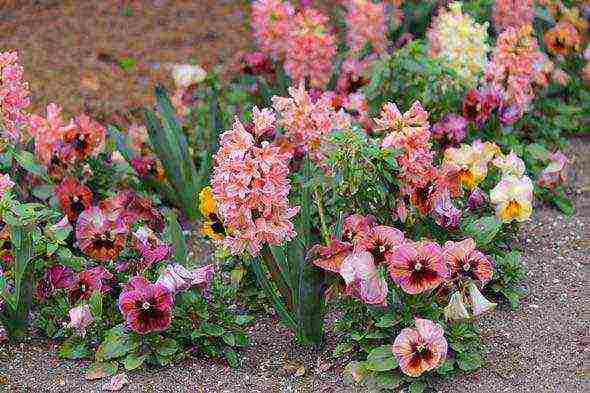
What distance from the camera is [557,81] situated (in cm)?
572

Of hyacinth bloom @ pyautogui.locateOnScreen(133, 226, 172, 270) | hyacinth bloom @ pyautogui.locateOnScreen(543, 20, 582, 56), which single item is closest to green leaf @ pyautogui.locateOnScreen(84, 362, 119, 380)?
hyacinth bloom @ pyautogui.locateOnScreen(133, 226, 172, 270)

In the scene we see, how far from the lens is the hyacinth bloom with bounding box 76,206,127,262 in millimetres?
4156

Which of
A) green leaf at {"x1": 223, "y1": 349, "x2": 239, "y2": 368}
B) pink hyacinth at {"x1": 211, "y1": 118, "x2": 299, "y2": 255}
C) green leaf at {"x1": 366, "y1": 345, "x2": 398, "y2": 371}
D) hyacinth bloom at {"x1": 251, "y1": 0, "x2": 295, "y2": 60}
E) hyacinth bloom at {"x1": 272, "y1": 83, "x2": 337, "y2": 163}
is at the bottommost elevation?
green leaf at {"x1": 223, "y1": 349, "x2": 239, "y2": 368}

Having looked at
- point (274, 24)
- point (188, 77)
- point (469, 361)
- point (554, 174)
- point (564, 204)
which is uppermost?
point (274, 24)

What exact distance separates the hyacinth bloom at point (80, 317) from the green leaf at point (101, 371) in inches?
6.4

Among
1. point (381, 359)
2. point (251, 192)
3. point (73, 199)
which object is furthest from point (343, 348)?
point (73, 199)

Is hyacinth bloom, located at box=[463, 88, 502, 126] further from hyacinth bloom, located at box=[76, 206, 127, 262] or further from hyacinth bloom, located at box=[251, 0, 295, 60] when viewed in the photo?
hyacinth bloom, located at box=[76, 206, 127, 262]

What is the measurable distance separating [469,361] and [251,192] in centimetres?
99

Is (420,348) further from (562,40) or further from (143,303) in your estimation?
(562,40)

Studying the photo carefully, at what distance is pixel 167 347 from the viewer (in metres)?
3.82

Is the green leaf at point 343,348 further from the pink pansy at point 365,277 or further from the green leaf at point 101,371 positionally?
the green leaf at point 101,371

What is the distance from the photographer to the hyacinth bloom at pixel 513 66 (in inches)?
192

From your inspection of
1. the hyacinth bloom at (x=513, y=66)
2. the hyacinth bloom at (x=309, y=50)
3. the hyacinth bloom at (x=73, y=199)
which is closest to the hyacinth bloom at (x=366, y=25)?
the hyacinth bloom at (x=309, y=50)

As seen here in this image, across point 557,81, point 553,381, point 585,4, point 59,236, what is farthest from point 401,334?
point 585,4
